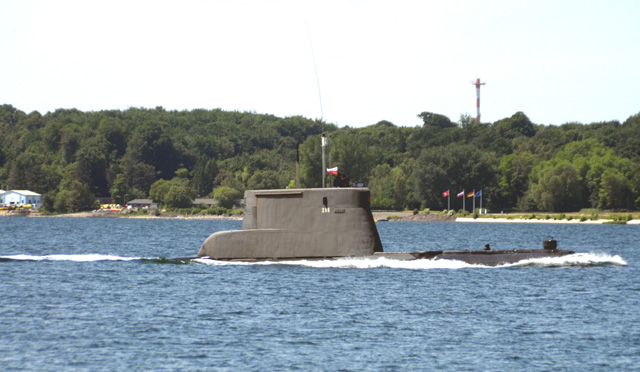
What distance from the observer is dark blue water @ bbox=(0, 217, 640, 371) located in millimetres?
19281

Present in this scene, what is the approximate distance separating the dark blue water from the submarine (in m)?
0.65

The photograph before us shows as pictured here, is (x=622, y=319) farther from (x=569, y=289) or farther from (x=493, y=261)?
(x=493, y=261)

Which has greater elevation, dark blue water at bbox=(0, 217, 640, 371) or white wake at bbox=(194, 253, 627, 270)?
white wake at bbox=(194, 253, 627, 270)

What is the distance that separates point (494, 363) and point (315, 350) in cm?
425

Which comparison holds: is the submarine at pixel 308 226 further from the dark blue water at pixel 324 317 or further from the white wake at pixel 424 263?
the dark blue water at pixel 324 317

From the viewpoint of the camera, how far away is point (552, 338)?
21750 mm

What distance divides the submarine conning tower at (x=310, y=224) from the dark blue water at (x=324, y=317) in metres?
0.76

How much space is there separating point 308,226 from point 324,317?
821 cm

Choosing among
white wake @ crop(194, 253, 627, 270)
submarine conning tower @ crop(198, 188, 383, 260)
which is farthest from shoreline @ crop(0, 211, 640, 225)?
submarine conning tower @ crop(198, 188, 383, 260)

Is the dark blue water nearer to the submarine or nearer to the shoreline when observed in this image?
the submarine

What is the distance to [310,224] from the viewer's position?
106 ft

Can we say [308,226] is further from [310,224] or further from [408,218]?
[408,218]

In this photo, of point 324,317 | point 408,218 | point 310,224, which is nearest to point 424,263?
point 310,224

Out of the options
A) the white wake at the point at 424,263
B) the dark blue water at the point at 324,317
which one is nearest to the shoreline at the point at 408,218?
the white wake at the point at 424,263
